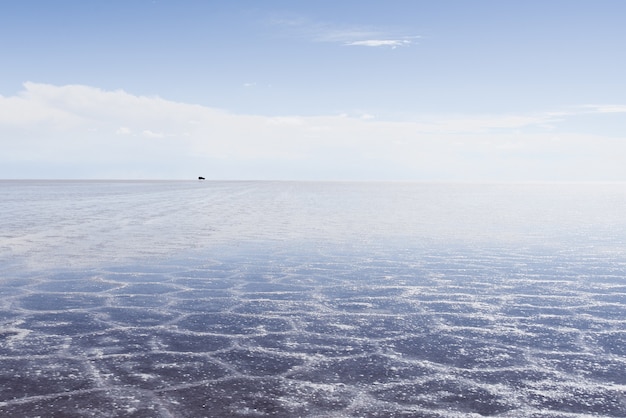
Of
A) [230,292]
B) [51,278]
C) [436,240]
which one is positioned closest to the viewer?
[230,292]

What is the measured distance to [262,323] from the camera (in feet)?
23.1

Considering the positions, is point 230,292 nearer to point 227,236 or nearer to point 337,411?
point 337,411

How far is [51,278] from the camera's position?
984cm

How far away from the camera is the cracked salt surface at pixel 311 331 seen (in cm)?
463

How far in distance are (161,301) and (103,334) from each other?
1.78 m

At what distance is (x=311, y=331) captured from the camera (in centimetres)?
666

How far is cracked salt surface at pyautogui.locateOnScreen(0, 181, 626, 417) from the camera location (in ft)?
15.2

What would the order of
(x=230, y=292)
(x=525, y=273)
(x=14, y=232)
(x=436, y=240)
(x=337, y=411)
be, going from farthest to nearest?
(x=14, y=232)
(x=436, y=240)
(x=525, y=273)
(x=230, y=292)
(x=337, y=411)

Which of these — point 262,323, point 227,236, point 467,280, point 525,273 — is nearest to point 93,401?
point 262,323

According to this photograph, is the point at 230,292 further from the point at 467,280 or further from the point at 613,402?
the point at 613,402

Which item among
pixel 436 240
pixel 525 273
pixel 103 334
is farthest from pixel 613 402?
pixel 436 240

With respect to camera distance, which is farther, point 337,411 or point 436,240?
point 436,240

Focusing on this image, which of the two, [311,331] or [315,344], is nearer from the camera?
[315,344]

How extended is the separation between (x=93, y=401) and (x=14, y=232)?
46.8 ft
